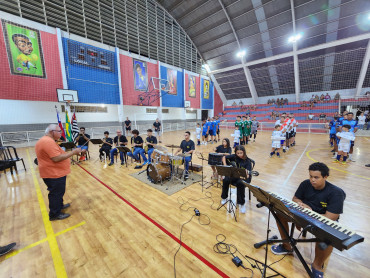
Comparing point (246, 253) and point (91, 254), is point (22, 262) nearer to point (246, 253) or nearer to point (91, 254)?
point (91, 254)

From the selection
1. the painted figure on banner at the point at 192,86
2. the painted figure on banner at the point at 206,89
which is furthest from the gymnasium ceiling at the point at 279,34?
the painted figure on banner at the point at 192,86

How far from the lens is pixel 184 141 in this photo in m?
5.85

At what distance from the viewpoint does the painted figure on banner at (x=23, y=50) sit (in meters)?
9.58

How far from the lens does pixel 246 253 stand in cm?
243

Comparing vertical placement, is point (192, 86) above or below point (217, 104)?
above

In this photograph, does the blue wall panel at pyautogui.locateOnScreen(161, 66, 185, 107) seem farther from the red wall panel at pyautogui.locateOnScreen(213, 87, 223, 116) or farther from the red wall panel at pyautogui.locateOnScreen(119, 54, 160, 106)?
the red wall panel at pyautogui.locateOnScreen(213, 87, 223, 116)

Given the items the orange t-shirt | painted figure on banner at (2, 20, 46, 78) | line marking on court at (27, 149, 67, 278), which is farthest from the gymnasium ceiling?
line marking on court at (27, 149, 67, 278)

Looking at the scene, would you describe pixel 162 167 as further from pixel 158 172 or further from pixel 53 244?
pixel 53 244

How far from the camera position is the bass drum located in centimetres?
484

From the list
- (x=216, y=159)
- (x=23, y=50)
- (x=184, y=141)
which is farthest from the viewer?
(x=23, y=50)

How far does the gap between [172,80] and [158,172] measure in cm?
1687

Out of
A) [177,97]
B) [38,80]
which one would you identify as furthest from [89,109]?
[177,97]

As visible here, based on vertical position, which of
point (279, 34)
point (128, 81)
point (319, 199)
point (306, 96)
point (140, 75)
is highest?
point (279, 34)

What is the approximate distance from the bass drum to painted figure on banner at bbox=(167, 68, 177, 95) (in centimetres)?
1580
